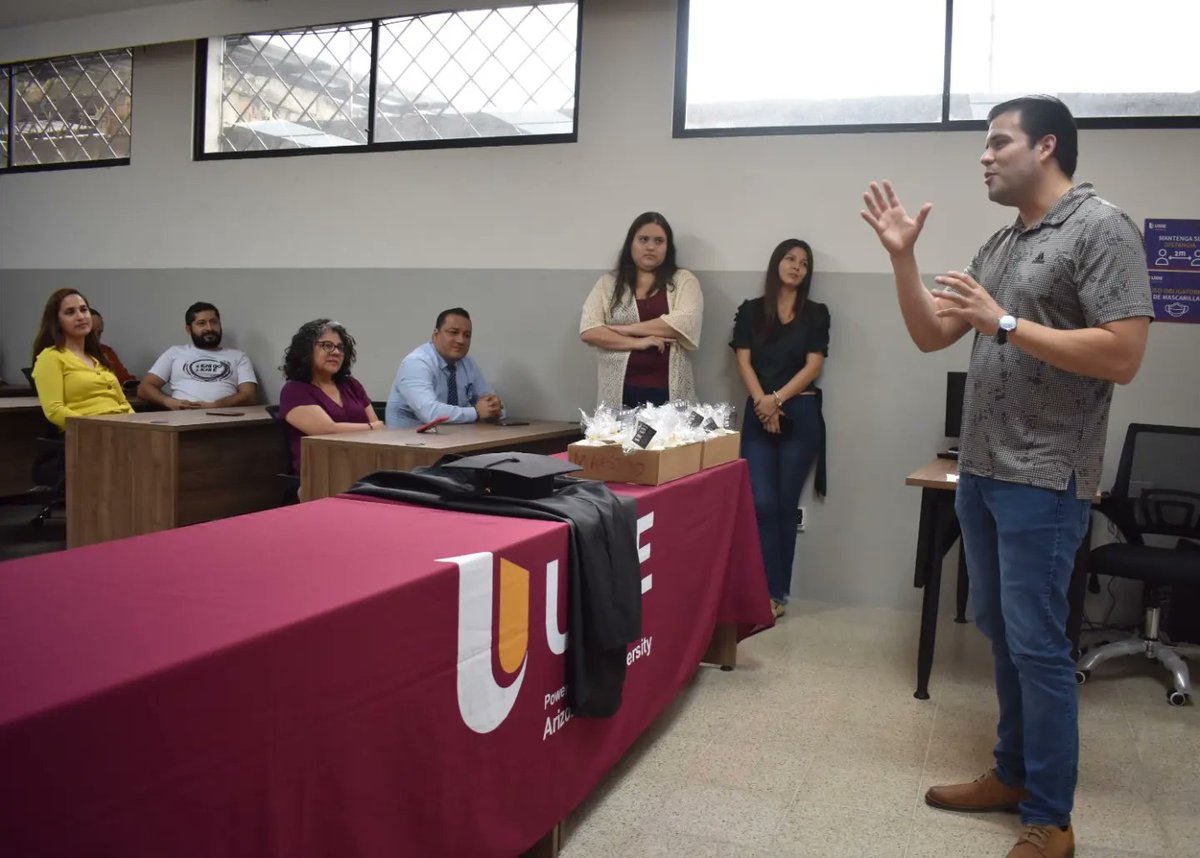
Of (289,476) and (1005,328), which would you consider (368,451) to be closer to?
(289,476)

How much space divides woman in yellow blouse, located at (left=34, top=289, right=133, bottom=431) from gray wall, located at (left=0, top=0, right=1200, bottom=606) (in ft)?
3.82

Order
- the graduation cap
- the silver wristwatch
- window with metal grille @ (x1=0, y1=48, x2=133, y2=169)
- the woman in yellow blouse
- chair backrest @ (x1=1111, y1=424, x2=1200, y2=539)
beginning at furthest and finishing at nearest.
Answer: window with metal grille @ (x1=0, y1=48, x2=133, y2=169), the woman in yellow blouse, chair backrest @ (x1=1111, y1=424, x2=1200, y2=539), the graduation cap, the silver wristwatch

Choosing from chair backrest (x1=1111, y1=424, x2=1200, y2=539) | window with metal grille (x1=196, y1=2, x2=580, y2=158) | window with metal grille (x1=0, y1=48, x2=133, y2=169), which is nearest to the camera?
chair backrest (x1=1111, y1=424, x2=1200, y2=539)

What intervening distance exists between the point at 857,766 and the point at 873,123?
3015 mm

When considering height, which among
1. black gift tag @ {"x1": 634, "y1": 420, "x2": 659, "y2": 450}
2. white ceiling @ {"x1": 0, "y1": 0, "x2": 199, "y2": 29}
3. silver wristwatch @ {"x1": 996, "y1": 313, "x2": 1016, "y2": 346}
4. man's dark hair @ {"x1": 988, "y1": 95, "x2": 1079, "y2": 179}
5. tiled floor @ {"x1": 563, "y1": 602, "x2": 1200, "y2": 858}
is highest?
white ceiling @ {"x1": 0, "y1": 0, "x2": 199, "y2": 29}

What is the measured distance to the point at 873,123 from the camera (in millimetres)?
4359

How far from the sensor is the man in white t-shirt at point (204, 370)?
214 inches

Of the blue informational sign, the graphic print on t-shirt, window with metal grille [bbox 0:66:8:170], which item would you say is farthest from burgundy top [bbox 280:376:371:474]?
window with metal grille [bbox 0:66:8:170]

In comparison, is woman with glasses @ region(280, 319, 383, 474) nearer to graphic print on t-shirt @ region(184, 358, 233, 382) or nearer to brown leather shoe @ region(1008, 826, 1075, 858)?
graphic print on t-shirt @ region(184, 358, 233, 382)

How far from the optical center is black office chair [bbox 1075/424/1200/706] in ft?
10.8

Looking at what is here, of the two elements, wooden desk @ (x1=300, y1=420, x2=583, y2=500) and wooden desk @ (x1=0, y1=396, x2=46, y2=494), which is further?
wooden desk @ (x1=0, y1=396, x2=46, y2=494)

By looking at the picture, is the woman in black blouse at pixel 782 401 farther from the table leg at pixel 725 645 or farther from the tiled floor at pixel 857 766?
the table leg at pixel 725 645

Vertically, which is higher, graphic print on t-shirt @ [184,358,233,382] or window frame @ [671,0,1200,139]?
window frame @ [671,0,1200,139]

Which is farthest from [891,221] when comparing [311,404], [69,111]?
[69,111]
